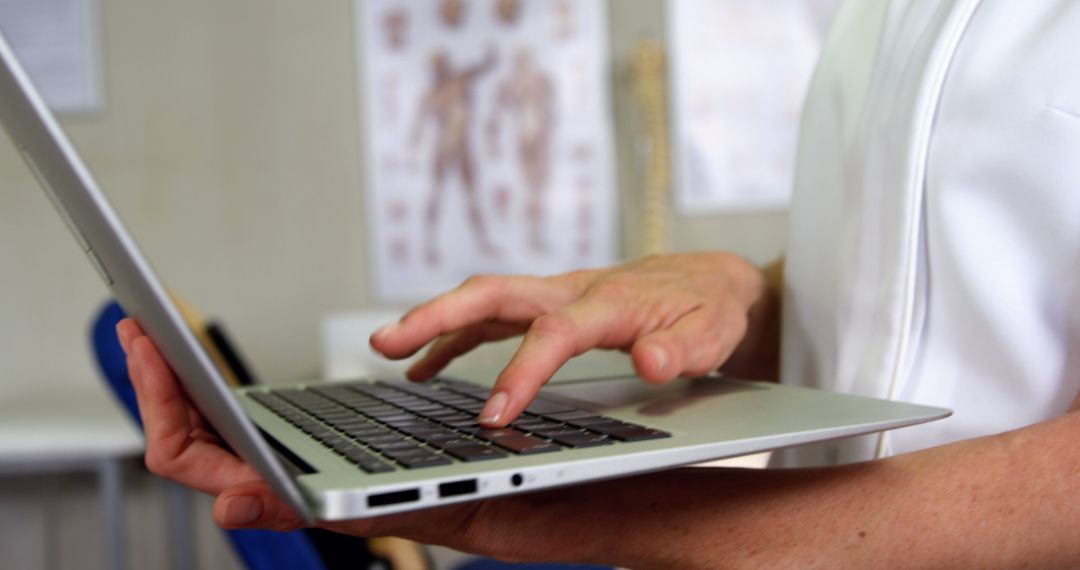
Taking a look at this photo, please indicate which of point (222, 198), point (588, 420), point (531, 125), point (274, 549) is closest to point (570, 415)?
point (588, 420)

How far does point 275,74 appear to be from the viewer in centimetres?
262

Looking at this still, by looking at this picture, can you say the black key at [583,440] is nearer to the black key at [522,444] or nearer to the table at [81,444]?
the black key at [522,444]

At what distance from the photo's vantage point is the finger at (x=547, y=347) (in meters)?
0.45

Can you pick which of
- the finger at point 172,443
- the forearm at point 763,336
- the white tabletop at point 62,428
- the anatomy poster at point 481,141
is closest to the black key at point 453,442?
the finger at point 172,443

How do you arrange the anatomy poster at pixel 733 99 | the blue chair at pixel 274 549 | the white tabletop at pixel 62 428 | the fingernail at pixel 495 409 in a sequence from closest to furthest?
1. the fingernail at pixel 495 409
2. the blue chair at pixel 274 549
3. the white tabletop at pixel 62 428
4. the anatomy poster at pixel 733 99

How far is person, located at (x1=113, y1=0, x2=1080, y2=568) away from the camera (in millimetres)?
427

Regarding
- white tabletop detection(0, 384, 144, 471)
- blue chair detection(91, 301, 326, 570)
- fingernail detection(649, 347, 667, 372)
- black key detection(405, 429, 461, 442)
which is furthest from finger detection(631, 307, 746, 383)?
white tabletop detection(0, 384, 144, 471)

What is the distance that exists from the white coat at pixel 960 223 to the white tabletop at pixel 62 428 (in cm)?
161

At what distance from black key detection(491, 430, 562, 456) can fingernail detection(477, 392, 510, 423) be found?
0.01m

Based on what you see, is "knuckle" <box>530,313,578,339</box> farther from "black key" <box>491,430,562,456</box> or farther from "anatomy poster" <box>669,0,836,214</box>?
"anatomy poster" <box>669,0,836,214</box>

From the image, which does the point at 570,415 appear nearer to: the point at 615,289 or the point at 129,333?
the point at 615,289

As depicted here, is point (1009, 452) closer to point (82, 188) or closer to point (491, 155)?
point (82, 188)

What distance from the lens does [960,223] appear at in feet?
1.83

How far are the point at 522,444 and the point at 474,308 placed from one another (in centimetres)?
17
